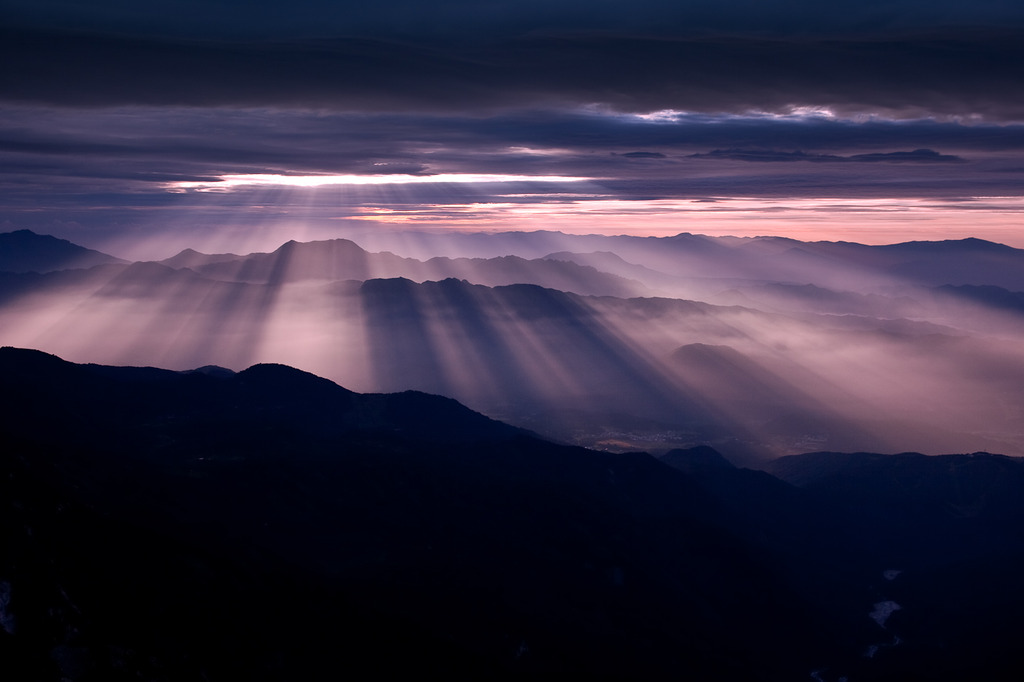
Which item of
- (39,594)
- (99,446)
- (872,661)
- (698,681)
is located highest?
(39,594)

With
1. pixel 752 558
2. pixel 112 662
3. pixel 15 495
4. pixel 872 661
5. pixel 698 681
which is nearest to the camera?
pixel 112 662

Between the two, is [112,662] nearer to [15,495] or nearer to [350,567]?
[15,495]

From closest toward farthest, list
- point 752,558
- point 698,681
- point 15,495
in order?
point 15,495 → point 698,681 → point 752,558

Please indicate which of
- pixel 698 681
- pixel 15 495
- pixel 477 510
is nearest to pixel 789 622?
pixel 698 681

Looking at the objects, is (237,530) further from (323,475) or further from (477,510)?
(477,510)

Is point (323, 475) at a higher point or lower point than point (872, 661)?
higher

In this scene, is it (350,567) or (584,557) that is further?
(584,557)
